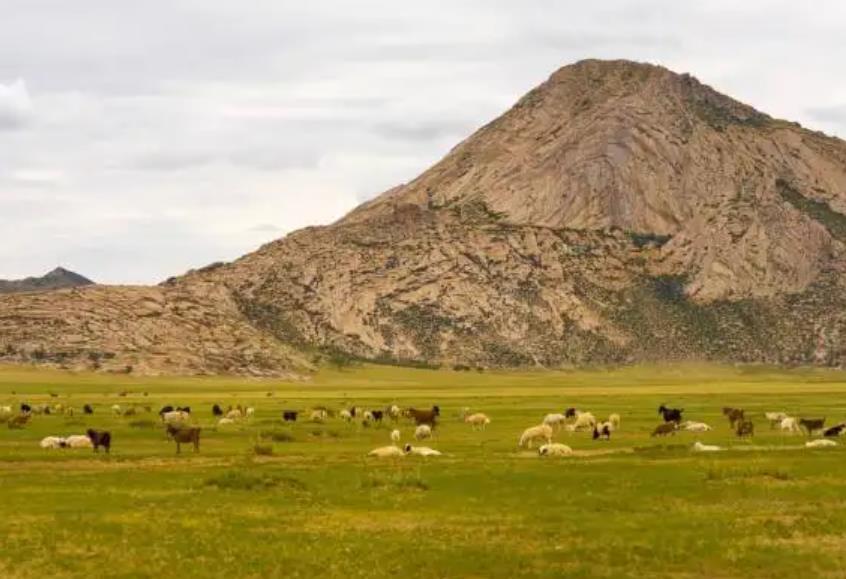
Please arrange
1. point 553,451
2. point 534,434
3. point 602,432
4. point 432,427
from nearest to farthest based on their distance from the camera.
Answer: point 553,451 < point 534,434 < point 602,432 < point 432,427

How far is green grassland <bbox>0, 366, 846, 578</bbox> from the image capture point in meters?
22.7

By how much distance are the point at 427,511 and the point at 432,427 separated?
111 feet

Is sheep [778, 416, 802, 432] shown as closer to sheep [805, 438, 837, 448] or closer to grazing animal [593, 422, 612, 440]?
grazing animal [593, 422, 612, 440]

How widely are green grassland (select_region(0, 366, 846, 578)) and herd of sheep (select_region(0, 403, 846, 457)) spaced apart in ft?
3.49

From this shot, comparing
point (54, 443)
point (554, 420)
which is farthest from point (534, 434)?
point (54, 443)

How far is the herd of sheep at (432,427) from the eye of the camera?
47.0m

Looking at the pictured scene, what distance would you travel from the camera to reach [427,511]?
2998cm

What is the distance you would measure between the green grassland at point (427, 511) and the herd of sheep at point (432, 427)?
1.06 meters

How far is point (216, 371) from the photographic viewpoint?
194000mm

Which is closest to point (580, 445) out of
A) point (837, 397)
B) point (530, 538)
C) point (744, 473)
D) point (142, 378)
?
point (744, 473)

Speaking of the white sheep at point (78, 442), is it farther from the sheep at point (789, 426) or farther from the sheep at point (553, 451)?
the sheep at point (789, 426)

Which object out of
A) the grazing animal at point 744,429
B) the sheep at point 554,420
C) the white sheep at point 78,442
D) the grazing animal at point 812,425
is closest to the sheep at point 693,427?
the grazing animal at point 744,429

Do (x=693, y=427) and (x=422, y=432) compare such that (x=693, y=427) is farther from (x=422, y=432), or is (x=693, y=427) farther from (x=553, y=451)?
(x=553, y=451)

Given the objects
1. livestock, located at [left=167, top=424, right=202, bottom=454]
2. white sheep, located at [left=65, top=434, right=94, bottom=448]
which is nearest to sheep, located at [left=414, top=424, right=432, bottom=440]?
livestock, located at [left=167, top=424, right=202, bottom=454]
